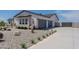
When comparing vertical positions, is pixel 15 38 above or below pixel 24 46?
above

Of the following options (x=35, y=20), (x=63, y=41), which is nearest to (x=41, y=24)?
(x=35, y=20)

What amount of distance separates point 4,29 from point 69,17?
164 centimetres

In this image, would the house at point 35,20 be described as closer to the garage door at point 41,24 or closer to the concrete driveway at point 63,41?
the garage door at point 41,24

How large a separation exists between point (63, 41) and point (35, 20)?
0.87 m

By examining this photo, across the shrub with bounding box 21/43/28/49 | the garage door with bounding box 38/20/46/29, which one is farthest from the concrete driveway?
the garage door with bounding box 38/20/46/29

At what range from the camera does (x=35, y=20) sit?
5.62m

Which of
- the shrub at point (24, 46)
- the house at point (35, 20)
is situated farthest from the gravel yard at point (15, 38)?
the house at point (35, 20)

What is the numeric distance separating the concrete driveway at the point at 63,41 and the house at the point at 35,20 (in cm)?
26

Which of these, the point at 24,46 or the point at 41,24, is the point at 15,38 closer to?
the point at 24,46

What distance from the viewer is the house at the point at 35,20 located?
220 inches

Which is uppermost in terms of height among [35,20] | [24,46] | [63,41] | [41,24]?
[35,20]

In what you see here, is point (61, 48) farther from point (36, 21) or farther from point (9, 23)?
point (9, 23)
